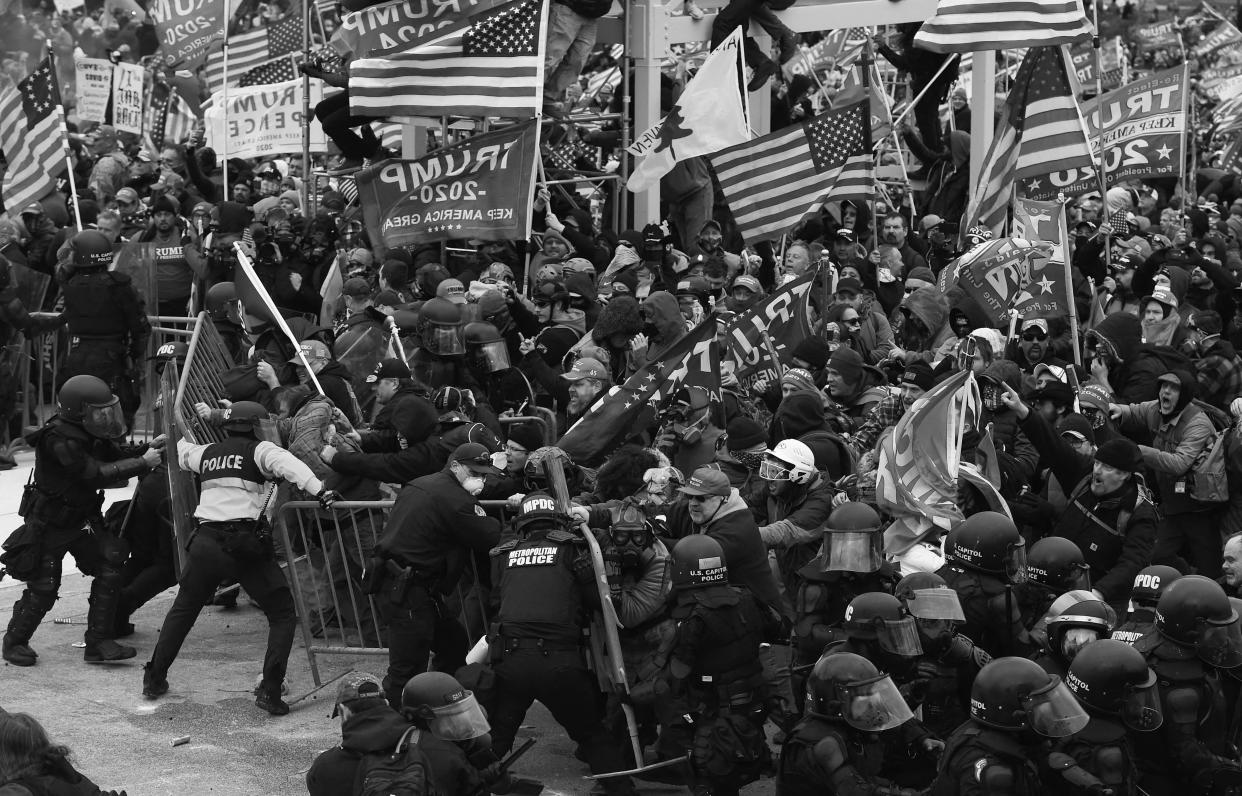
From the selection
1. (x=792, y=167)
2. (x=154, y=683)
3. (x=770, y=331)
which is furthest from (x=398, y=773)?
(x=792, y=167)

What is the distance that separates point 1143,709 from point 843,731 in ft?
3.87

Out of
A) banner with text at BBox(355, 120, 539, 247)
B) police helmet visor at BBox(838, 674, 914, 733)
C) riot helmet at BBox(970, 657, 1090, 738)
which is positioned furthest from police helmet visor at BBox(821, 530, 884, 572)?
banner with text at BBox(355, 120, 539, 247)

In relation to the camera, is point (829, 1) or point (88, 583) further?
point (829, 1)

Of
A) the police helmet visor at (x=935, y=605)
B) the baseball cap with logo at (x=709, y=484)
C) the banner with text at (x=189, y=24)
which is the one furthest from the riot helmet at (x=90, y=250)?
the police helmet visor at (x=935, y=605)

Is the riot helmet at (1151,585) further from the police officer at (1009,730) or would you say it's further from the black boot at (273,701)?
the black boot at (273,701)

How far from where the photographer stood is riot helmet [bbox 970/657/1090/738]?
6.30 m

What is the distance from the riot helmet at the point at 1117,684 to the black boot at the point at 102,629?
6.23m

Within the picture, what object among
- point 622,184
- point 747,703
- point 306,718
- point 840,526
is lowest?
point 306,718

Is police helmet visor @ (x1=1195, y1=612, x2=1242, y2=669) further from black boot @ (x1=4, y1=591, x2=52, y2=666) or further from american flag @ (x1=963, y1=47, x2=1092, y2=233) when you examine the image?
black boot @ (x1=4, y1=591, x2=52, y2=666)

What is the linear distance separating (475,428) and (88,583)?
3.95 metres

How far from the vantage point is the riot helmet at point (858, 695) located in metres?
6.90

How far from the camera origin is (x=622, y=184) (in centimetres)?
1680

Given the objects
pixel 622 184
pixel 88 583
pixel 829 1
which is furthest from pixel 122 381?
pixel 829 1

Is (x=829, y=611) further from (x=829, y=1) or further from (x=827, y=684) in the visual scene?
(x=829, y=1)
